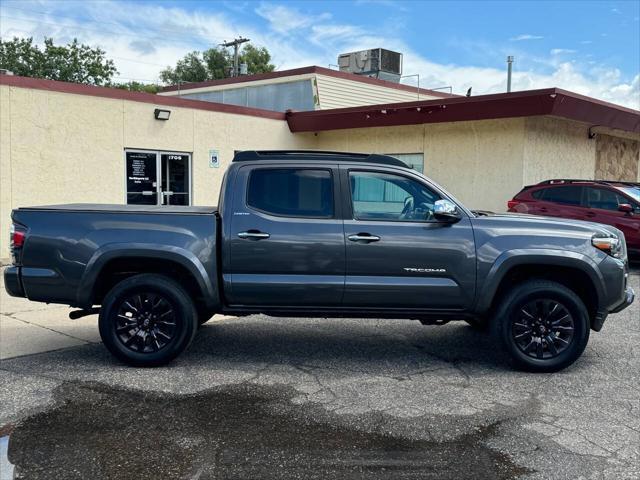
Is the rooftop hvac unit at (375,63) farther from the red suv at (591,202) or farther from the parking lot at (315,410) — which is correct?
the parking lot at (315,410)

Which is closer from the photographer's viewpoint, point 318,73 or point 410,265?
point 410,265

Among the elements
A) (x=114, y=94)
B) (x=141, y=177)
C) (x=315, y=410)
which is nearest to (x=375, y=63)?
(x=141, y=177)

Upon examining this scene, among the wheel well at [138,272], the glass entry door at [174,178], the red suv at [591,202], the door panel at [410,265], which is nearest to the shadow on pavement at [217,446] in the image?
the wheel well at [138,272]

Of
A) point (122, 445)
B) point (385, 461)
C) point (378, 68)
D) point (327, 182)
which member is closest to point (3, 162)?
point (327, 182)

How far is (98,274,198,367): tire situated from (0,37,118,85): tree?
50.3 m

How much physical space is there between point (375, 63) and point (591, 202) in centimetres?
1398

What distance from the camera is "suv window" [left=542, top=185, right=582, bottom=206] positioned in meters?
13.3

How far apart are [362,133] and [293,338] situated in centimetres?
1185

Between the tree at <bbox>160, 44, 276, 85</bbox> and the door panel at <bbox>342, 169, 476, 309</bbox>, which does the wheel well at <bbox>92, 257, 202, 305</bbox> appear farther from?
the tree at <bbox>160, 44, 276, 85</bbox>

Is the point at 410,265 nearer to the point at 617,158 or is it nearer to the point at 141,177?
the point at 141,177

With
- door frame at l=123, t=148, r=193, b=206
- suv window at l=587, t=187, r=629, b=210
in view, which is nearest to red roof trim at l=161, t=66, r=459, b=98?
door frame at l=123, t=148, r=193, b=206

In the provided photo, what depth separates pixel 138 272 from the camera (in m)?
6.13

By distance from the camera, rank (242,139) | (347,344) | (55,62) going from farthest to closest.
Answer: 1. (55,62)
2. (242,139)
3. (347,344)

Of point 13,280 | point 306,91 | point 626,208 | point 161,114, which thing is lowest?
point 13,280
